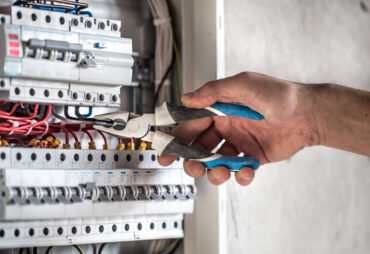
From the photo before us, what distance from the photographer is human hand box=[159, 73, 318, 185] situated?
129 cm

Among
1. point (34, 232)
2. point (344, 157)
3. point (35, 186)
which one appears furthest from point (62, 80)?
point (344, 157)

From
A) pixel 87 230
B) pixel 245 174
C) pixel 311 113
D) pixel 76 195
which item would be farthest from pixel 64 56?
pixel 311 113

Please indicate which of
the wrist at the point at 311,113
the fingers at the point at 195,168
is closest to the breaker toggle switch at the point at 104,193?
the fingers at the point at 195,168

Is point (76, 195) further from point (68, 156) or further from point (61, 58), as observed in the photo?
point (61, 58)

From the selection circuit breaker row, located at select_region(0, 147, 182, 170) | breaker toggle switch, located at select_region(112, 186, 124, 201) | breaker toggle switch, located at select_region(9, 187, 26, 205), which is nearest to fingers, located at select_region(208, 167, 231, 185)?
circuit breaker row, located at select_region(0, 147, 182, 170)

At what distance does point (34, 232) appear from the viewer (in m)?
1.23

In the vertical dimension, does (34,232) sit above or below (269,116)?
below

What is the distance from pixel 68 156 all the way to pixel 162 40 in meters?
0.56

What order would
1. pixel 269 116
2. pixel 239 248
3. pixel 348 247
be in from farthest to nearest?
pixel 348 247
pixel 239 248
pixel 269 116

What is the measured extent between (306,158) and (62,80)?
92 centimetres

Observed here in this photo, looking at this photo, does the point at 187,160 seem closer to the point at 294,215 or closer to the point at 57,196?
the point at 57,196

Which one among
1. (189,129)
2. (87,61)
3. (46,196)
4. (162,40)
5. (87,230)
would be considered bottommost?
(87,230)

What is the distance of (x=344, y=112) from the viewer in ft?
4.60

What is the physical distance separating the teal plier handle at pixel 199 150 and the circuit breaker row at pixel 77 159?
0.08 meters
